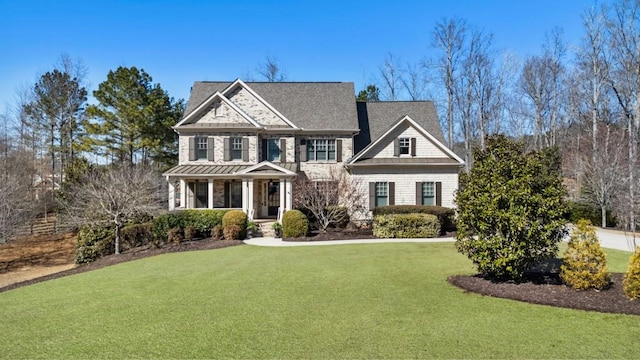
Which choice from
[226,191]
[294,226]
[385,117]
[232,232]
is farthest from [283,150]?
[385,117]

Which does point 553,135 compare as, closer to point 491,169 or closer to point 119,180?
point 491,169

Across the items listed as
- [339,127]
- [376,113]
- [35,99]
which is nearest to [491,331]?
[339,127]

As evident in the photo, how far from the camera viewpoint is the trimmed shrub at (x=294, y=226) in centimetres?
1762

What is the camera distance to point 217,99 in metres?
22.5

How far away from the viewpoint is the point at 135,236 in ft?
60.7

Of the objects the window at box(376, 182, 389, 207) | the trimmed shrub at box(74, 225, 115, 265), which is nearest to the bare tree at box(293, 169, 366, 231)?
the window at box(376, 182, 389, 207)

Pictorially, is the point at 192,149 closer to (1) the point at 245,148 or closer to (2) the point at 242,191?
(1) the point at 245,148

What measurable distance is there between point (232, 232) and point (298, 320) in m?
11.8

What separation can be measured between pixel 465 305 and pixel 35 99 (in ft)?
132

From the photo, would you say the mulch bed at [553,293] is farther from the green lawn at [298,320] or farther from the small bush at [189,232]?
the small bush at [189,232]

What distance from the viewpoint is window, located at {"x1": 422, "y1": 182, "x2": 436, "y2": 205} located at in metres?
22.1

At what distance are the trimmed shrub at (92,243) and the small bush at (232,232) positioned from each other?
17.6 feet

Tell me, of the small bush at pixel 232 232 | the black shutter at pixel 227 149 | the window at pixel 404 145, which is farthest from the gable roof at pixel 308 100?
the small bush at pixel 232 232

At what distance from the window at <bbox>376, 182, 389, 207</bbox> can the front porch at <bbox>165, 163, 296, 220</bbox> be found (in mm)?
5148
